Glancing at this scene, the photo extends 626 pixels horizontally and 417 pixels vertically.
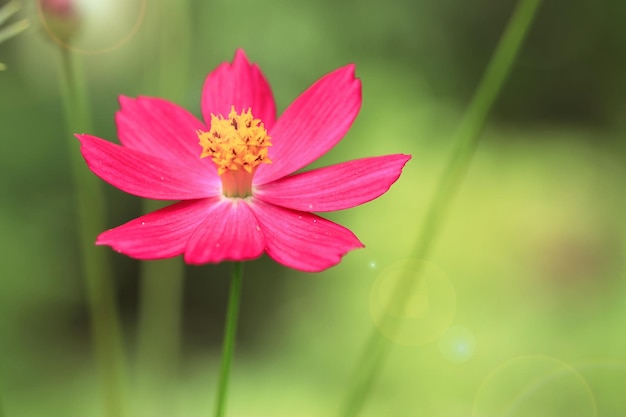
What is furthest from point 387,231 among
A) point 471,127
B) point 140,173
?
point 140,173

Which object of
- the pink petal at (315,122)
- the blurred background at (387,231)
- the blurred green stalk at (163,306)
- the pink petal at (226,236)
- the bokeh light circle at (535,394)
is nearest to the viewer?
the pink petal at (226,236)

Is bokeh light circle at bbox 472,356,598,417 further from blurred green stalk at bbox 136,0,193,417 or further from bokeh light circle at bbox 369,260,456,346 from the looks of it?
blurred green stalk at bbox 136,0,193,417

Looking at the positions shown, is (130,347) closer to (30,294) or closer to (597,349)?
(30,294)

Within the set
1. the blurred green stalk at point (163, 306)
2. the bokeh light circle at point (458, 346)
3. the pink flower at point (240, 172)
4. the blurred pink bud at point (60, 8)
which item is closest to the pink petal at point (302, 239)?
the pink flower at point (240, 172)

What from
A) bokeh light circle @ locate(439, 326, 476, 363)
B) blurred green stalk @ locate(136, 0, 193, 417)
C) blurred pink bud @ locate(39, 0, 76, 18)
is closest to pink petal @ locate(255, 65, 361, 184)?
blurred pink bud @ locate(39, 0, 76, 18)

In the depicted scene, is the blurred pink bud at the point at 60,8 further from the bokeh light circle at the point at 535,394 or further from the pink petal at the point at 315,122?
the bokeh light circle at the point at 535,394

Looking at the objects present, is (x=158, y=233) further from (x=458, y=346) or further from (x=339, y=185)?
(x=458, y=346)
